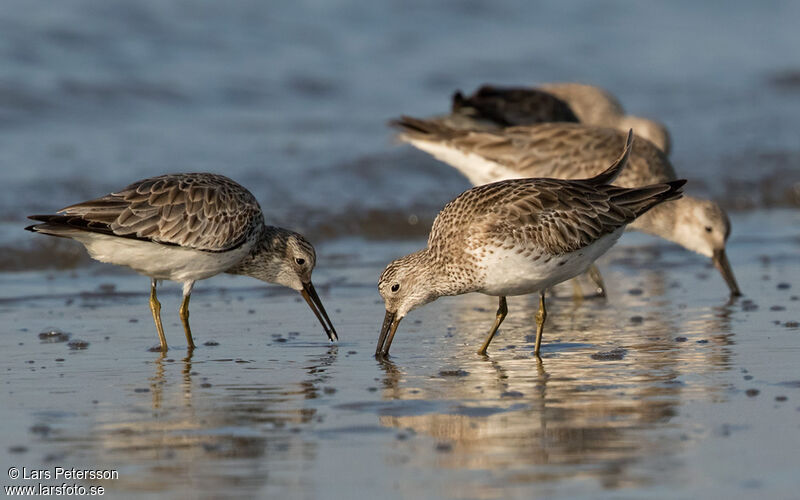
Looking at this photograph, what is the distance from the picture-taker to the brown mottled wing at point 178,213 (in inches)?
321

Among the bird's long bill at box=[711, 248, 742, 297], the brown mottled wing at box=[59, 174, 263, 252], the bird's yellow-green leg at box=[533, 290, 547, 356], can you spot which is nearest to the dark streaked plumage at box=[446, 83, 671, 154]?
the bird's long bill at box=[711, 248, 742, 297]

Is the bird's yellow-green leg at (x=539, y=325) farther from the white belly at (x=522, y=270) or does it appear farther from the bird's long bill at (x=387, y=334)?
the bird's long bill at (x=387, y=334)

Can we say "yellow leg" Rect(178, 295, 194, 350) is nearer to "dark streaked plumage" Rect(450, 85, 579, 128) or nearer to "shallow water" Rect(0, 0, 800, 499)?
A: "shallow water" Rect(0, 0, 800, 499)

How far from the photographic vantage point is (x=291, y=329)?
9.09 m

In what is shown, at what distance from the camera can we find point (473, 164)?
1212 centimetres

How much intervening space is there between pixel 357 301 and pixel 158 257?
84.1 inches

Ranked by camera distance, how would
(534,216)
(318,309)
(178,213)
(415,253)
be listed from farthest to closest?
(318,309) < (178,213) < (415,253) < (534,216)

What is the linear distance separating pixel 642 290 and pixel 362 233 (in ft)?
12.1

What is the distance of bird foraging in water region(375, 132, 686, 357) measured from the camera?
7781mm

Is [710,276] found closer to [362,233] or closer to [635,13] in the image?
[362,233]

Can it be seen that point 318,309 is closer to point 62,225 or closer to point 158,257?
point 158,257

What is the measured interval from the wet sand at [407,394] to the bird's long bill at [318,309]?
96 mm

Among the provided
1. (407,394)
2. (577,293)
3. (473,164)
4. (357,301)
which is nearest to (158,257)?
(357,301)

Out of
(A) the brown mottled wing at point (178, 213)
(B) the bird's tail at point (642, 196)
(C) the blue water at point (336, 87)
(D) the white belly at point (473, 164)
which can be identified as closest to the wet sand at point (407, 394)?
(A) the brown mottled wing at point (178, 213)
